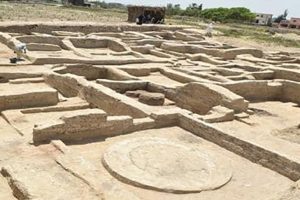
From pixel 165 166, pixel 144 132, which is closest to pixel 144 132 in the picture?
pixel 144 132

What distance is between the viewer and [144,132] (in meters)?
10.6

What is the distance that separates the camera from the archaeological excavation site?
7727 millimetres

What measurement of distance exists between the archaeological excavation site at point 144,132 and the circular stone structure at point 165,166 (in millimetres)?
22

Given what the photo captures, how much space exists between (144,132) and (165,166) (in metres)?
2.08

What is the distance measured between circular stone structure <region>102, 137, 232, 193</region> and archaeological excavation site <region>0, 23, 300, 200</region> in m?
0.02

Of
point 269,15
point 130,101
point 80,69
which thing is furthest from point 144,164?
point 269,15

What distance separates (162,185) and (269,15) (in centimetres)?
11885

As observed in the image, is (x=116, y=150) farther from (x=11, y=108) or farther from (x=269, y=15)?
(x=269, y=15)

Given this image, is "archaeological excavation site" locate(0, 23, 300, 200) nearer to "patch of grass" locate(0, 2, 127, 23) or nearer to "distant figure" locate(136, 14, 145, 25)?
"distant figure" locate(136, 14, 145, 25)

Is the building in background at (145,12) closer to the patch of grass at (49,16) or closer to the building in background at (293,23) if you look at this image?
the patch of grass at (49,16)

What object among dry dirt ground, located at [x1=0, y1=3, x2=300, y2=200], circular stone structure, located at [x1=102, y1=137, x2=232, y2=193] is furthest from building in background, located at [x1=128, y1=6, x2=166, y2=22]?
circular stone structure, located at [x1=102, y1=137, x2=232, y2=193]

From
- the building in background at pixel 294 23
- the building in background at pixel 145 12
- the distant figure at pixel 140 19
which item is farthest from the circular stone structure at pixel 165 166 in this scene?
the building in background at pixel 294 23

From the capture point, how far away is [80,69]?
18000 mm

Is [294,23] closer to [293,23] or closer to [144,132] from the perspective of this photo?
[293,23]
